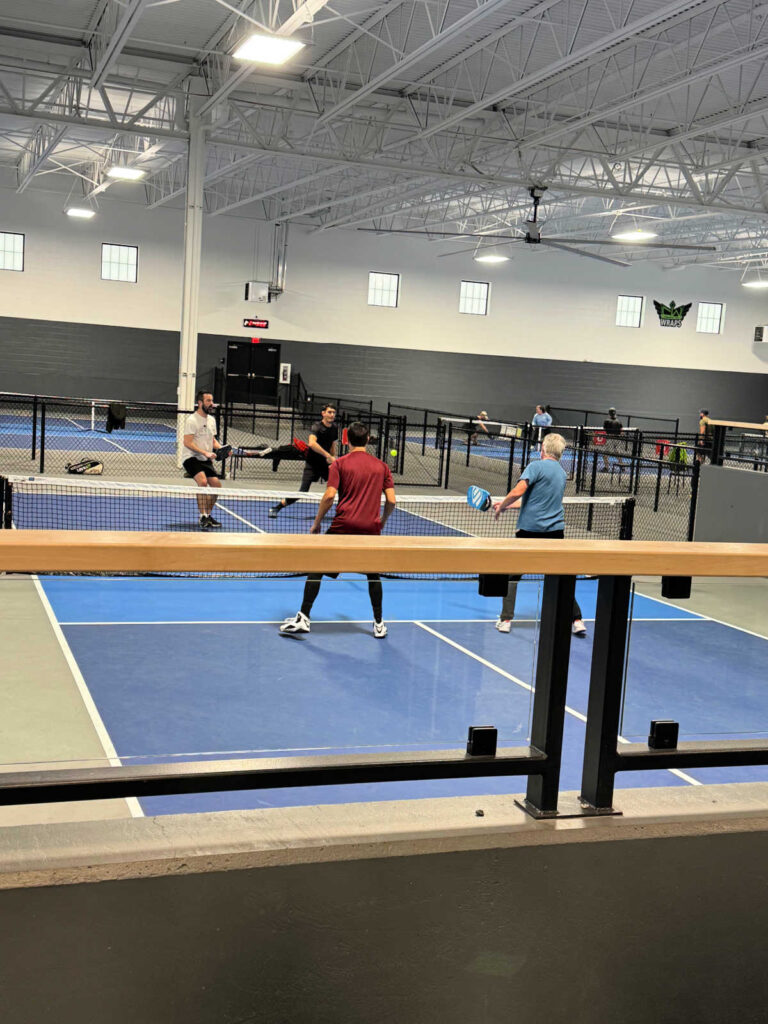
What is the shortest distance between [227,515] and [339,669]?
1202 cm

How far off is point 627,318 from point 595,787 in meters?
38.3

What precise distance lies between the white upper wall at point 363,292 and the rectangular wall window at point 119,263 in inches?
7.9

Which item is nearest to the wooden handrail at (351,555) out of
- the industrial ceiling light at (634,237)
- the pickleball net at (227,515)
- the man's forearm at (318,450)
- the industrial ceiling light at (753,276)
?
the pickleball net at (227,515)

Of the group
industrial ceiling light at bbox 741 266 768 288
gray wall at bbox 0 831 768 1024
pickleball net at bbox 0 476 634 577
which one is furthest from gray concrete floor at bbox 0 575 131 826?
industrial ceiling light at bbox 741 266 768 288

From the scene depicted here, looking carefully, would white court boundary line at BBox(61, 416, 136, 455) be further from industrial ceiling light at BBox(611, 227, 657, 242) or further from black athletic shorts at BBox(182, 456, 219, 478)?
industrial ceiling light at BBox(611, 227, 657, 242)

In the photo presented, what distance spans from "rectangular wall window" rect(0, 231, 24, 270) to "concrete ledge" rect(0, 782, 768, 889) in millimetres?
31722

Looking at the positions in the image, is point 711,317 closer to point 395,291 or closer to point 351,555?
point 395,291

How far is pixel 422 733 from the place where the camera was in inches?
128

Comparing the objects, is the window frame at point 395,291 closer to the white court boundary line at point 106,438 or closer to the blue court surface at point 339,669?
the white court boundary line at point 106,438

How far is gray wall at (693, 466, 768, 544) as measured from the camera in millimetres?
12727

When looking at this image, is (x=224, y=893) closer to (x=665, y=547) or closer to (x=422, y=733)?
(x=422, y=733)

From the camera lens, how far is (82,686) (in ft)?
9.70

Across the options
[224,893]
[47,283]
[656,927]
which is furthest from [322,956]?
[47,283]

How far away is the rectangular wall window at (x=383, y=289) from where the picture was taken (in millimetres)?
35969
